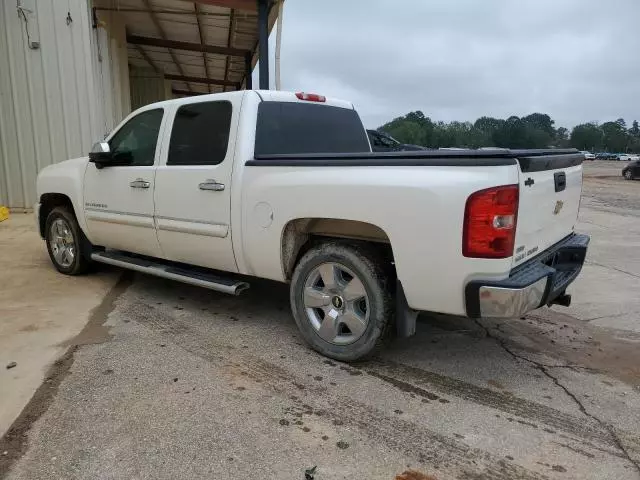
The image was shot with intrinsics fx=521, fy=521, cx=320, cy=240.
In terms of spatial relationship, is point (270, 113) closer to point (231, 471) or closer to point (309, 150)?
point (309, 150)

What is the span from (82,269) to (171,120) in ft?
7.11

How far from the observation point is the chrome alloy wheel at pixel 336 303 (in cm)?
356

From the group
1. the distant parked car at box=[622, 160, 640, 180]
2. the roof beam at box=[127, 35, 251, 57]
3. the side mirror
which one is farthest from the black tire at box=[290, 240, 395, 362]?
the distant parked car at box=[622, 160, 640, 180]

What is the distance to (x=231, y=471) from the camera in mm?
2465

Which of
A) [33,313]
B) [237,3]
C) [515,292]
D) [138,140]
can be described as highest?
[237,3]

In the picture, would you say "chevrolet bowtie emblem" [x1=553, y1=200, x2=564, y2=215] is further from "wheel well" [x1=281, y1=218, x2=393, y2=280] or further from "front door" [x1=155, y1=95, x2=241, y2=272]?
"front door" [x1=155, y1=95, x2=241, y2=272]

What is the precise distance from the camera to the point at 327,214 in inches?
137

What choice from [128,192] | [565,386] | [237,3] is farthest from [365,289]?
[237,3]

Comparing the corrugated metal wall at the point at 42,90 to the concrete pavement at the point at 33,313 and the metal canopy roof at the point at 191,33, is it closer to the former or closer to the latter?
the metal canopy roof at the point at 191,33

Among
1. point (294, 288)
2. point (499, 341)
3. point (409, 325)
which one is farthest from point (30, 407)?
point (499, 341)

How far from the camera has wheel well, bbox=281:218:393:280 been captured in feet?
11.7

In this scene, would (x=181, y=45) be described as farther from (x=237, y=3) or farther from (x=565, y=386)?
(x=565, y=386)

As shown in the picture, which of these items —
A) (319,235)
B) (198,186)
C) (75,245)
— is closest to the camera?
(319,235)

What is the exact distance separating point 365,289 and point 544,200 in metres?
1.28
